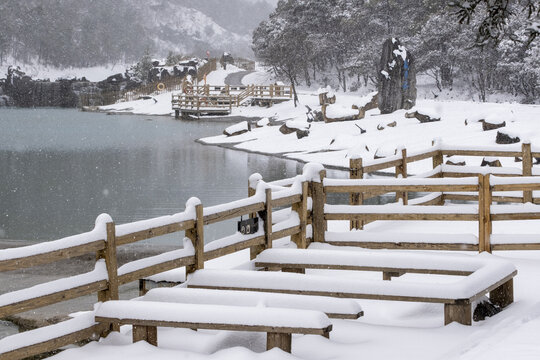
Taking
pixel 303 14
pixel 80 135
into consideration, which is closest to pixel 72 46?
pixel 303 14

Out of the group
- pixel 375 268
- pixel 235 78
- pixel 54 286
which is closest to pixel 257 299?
pixel 54 286

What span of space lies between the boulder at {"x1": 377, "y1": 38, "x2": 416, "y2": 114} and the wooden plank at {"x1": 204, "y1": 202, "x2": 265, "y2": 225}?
34.9 metres

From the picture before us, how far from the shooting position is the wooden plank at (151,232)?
8141 mm

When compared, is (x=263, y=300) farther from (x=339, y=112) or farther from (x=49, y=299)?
(x=339, y=112)

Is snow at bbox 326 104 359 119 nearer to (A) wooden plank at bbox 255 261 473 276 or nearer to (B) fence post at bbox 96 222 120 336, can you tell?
(A) wooden plank at bbox 255 261 473 276

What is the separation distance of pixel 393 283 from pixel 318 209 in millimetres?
3987

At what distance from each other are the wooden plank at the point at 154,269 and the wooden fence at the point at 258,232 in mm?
10

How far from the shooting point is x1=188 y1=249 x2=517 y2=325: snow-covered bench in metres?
7.74

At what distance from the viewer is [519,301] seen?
878 centimetres

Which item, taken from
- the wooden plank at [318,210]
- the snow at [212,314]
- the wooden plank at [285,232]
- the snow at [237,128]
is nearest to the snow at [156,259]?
the snow at [212,314]

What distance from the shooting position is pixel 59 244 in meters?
7.43

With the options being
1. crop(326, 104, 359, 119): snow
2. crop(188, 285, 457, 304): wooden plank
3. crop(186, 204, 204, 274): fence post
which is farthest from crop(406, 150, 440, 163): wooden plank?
crop(326, 104, 359, 119): snow

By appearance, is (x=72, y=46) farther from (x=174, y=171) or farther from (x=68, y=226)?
(x=68, y=226)

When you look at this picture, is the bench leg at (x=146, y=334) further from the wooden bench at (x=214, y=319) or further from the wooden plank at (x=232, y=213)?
the wooden plank at (x=232, y=213)
